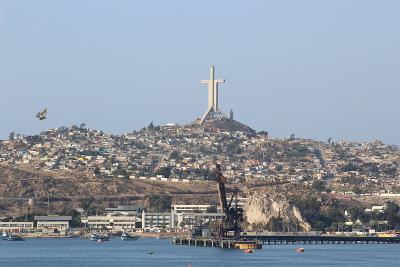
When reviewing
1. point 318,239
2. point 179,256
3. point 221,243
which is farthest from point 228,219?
point 318,239

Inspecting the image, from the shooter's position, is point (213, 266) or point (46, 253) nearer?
point (213, 266)

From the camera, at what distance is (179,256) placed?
468 ft

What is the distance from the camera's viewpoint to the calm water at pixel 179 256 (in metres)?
130

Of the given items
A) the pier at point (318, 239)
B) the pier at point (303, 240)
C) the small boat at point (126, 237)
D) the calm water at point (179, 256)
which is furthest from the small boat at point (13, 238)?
the pier at point (318, 239)

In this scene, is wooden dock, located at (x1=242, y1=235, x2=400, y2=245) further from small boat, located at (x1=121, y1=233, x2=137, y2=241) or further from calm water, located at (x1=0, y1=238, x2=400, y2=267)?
small boat, located at (x1=121, y1=233, x2=137, y2=241)

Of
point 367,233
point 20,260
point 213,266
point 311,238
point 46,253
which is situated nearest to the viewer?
point 213,266

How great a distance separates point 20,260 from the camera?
134 metres

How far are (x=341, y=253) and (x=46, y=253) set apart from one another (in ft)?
103

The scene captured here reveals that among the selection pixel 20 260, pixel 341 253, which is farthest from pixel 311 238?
pixel 20 260

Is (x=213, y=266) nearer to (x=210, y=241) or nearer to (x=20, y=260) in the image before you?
(x=20, y=260)

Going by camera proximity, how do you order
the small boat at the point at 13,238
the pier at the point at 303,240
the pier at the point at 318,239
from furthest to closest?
the small boat at the point at 13,238, the pier at the point at 318,239, the pier at the point at 303,240

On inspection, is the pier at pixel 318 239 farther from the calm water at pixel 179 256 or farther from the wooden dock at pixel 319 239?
the calm water at pixel 179 256

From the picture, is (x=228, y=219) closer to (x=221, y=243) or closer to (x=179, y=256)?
(x=221, y=243)

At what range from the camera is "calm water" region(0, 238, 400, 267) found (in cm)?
12975
